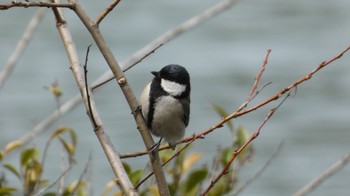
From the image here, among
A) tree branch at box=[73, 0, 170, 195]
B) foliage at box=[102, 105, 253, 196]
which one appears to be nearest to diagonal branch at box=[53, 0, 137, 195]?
tree branch at box=[73, 0, 170, 195]

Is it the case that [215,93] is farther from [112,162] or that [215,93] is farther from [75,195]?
[112,162]

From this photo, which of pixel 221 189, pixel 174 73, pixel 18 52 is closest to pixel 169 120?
pixel 174 73

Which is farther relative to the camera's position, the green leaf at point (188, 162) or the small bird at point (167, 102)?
the green leaf at point (188, 162)

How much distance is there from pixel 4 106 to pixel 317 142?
412 cm

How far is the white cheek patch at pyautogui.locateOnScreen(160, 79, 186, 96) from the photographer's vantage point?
4.25 metres

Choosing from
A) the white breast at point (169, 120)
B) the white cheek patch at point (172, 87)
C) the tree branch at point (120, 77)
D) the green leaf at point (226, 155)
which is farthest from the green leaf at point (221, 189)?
the tree branch at point (120, 77)

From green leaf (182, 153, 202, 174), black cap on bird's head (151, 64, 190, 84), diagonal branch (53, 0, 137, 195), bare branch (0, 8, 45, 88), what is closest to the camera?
diagonal branch (53, 0, 137, 195)

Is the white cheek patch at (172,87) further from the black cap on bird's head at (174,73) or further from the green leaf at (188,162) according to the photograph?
the green leaf at (188,162)

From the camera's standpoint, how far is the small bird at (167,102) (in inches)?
166

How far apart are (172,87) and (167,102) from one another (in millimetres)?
91

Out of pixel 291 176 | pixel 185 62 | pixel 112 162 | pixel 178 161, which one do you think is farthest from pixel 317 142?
pixel 112 162

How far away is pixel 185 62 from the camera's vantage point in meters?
12.1

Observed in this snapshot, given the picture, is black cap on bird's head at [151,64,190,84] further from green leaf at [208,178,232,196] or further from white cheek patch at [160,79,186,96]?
green leaf at [208,178,232,196]

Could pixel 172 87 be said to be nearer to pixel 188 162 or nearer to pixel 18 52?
pixel 188 162
